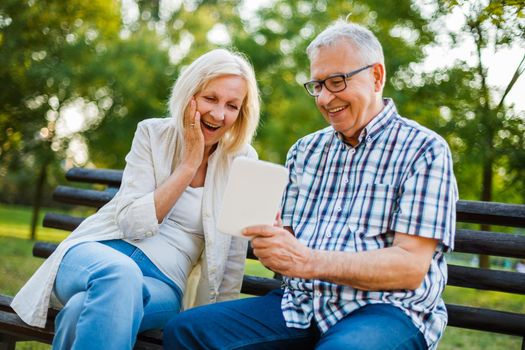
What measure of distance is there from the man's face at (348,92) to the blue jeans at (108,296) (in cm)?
106

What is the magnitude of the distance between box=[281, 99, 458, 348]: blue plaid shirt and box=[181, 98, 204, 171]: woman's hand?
55 cm

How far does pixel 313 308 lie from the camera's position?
8.73 ft

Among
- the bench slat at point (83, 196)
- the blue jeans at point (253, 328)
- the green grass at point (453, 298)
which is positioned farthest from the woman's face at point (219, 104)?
the green grass at point (453, 298)

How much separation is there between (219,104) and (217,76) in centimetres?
14

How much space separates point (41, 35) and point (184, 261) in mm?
11125

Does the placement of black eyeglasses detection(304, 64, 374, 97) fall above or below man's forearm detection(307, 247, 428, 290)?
above

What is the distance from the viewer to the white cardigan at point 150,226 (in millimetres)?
3150

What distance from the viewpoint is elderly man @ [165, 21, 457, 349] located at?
244 cm

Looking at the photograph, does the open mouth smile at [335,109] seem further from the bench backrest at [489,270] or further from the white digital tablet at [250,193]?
the bench backrest at [489,270]

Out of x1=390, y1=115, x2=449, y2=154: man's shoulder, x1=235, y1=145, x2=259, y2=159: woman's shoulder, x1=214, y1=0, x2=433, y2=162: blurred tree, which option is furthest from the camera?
x1=214, y1=0, x2=433, y2=162: blurred tree

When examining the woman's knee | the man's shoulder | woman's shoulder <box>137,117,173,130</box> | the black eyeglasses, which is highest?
the black eyeglasses

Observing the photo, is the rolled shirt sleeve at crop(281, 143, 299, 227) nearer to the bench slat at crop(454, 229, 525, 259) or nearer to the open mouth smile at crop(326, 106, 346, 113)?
the open mouth smile at crop(326, 106, 346, 113)

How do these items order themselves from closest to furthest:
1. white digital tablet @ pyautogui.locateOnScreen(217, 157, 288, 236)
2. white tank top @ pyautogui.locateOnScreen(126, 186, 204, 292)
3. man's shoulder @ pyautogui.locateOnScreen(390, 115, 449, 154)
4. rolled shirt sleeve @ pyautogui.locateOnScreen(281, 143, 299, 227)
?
white digital tablet @ pyautogui.locateOnScreen(217, 157, 288, 236) → man's shoulder @ pyautogui.locateOnScreen(390, 115, 449, 154) → rolled shirt sleeve @ pyautogui.locateOnScreen(281, 143, 299, 227) → white tank top @ pyautogui.locateOnScreen(126, 186, 204, 292)

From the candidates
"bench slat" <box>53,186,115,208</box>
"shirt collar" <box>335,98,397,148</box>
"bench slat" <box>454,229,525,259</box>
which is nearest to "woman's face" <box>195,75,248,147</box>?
"shirt collar" <box>335,98,397,148</box>
